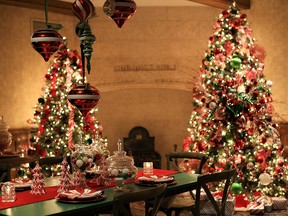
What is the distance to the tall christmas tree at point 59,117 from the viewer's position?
7.58 m

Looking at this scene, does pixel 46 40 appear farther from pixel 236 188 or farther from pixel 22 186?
pixel 236 188

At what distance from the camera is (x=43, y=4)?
320 inches

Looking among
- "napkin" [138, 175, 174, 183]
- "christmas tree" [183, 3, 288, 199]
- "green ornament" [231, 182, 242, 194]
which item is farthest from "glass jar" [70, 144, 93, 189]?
"christmas tree" [183, 3, 288, 199]

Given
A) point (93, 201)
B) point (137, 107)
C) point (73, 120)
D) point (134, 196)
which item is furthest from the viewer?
point (137, 107)

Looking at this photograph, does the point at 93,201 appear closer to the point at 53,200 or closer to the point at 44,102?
the point at 53,200

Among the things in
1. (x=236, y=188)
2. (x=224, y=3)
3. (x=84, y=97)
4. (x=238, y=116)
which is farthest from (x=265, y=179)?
(x=84, y=97)

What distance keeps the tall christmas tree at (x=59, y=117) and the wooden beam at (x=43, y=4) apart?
88 centimetres

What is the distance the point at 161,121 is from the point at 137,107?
52 centimetres

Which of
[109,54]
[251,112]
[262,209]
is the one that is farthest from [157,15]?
[262,209]

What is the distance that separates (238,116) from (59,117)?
2.64 m

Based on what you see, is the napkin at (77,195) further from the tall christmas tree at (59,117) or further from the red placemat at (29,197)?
the tall christmas tree at (59,117)

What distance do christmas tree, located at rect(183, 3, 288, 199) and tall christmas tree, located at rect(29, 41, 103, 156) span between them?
1.70 metres

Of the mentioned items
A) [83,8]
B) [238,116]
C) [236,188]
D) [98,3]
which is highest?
[98,3]

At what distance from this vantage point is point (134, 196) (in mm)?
3180
